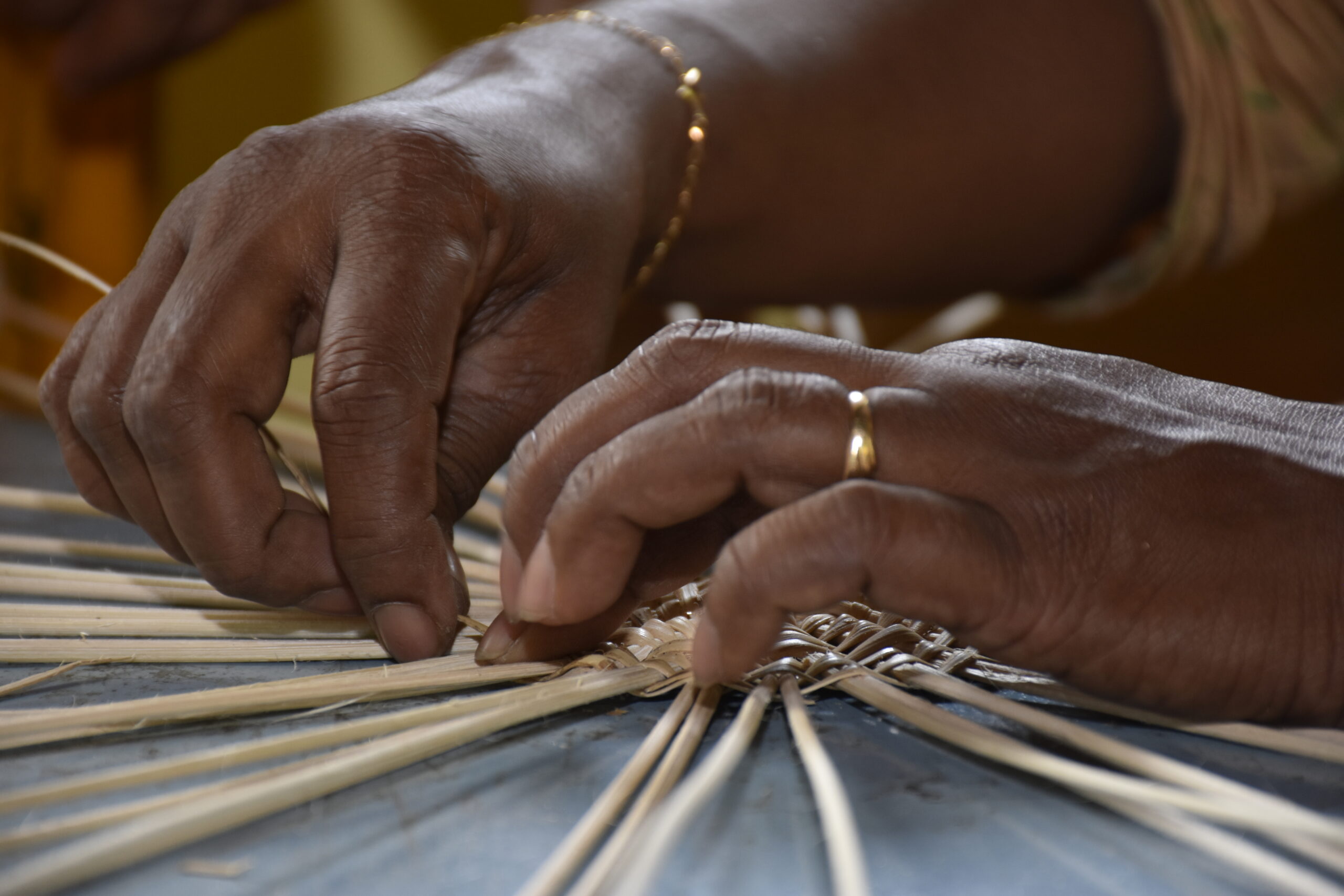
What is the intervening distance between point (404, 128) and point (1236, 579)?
1.77ft

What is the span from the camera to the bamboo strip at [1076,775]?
0.34 metres

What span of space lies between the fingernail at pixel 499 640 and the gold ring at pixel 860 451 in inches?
8.1

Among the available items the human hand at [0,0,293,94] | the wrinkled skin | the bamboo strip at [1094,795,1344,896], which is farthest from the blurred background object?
the bamboo strip at [1094,795,1344,896]

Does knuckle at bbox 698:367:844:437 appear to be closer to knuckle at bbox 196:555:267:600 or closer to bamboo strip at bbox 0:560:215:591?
knuckle at bbox 196:555:267:600

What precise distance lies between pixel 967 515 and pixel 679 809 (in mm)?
191

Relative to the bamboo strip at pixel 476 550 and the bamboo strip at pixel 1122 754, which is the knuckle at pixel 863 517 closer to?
the bamboo strip at pixel 1122 754

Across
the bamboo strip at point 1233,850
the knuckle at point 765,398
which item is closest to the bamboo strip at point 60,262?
the knuckle at point 765,398

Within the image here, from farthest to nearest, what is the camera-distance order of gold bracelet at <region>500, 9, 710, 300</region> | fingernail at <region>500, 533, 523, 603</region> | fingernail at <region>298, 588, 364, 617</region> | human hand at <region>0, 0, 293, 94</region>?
human hand at <region>0, 0, 293, 94</region> → gold bracelet at <region>500, 9, 710, 300</region> → fingernail at <region>298, 588, 364, 617</region> → fingernail at <region>500, 533, 523, 603</region>

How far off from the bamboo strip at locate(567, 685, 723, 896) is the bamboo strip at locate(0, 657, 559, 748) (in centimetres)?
10

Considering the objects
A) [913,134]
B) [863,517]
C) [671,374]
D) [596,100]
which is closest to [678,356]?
[671,374]

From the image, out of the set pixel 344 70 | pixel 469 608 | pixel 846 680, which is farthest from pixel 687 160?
pixel 344 70

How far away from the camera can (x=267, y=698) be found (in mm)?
465

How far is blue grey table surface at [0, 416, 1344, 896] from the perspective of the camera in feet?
1.13

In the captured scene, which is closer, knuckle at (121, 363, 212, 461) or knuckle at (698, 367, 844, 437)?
knuckle at (698, 367, 844, 437)
